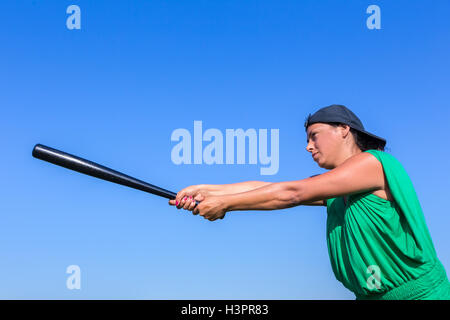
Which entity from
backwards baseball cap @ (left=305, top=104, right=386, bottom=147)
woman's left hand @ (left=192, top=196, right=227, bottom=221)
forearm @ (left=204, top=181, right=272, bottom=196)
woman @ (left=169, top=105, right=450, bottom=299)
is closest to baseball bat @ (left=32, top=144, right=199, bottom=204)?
forearm @ (left=204, top=181, right=272, bottom=196)

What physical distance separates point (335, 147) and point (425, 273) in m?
1.51

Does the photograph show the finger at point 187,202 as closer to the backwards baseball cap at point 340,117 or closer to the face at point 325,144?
the face at point 325,144

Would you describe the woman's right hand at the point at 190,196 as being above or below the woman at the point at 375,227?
above

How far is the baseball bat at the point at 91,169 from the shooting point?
571cm

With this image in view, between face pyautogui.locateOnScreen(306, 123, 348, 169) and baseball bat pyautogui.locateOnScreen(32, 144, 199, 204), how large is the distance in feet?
5.54

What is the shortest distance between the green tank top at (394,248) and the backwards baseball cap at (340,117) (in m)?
0.53

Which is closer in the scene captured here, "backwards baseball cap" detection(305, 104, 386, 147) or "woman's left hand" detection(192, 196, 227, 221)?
"backwards baseball cap" detection(305, 104, 386, 147)

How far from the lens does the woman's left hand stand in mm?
5078

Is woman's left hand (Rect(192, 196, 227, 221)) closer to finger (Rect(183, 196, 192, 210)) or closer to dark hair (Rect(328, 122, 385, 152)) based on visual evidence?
finger (Rect(183, 196, 192, 210))

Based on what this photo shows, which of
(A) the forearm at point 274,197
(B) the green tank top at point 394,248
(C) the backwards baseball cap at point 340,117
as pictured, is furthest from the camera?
(C) the backwards baseball cap at point 340,117

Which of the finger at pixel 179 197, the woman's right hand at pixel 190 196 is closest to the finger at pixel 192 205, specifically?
the woman's right hand at pixel 190 196

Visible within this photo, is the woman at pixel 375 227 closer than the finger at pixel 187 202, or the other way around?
the woman at pixel 375 227
